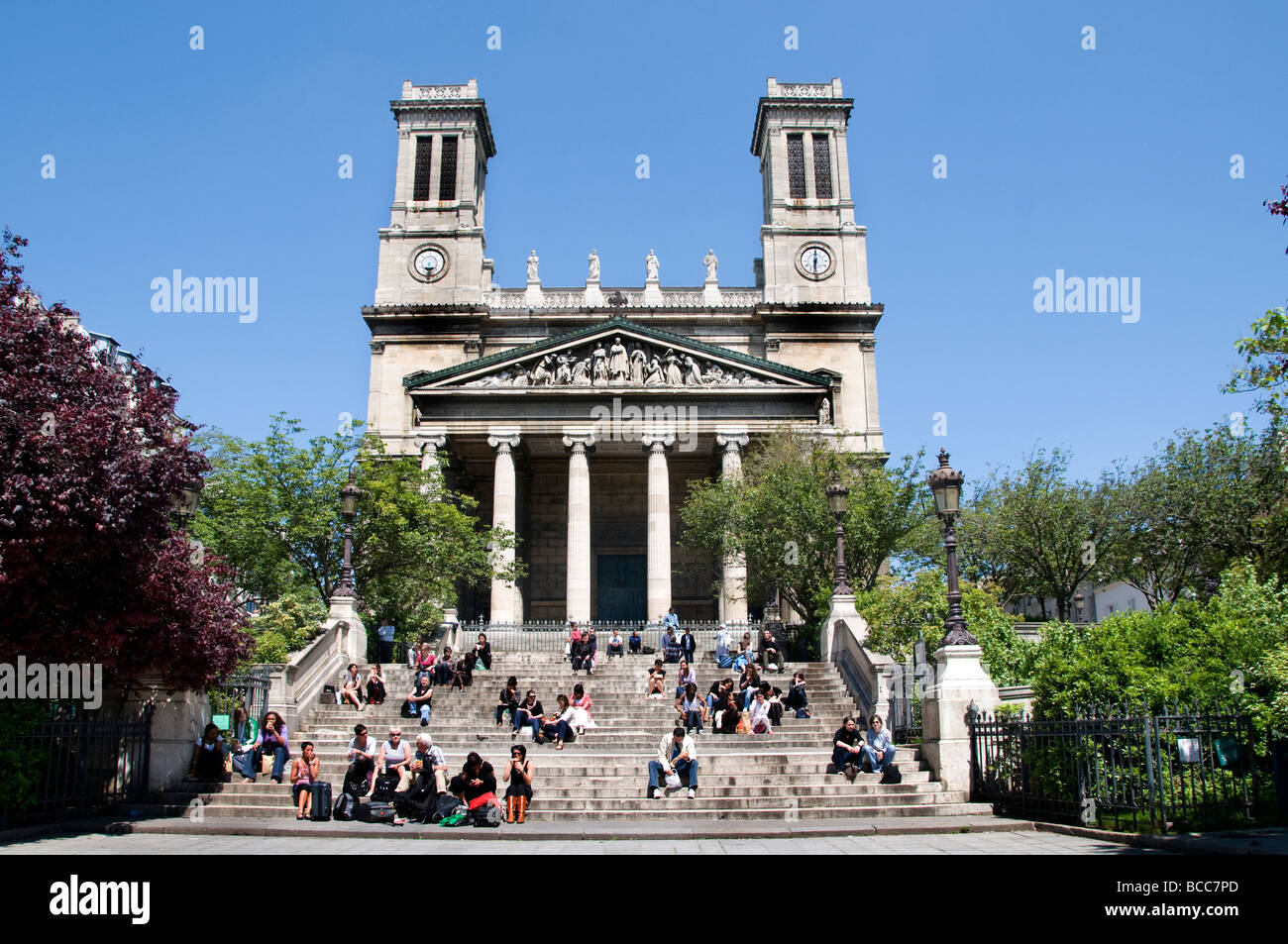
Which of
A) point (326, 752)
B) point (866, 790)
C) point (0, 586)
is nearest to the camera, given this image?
point (0, 586)

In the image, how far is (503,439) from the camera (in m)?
39.1

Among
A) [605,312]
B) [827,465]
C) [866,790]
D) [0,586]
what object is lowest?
[866,790]

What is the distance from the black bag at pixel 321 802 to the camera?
15031 mm

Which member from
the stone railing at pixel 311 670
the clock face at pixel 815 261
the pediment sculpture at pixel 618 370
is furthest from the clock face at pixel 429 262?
the stone railing at pixel 311 670

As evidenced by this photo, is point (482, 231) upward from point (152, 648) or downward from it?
upward

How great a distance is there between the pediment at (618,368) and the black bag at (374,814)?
82.9 ft

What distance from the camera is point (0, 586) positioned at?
13.1 meters

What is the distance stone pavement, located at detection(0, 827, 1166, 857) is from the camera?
11812 millimetres

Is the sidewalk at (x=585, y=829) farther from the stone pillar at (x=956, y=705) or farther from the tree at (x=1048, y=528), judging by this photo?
the tree at (x=1048, y=528)

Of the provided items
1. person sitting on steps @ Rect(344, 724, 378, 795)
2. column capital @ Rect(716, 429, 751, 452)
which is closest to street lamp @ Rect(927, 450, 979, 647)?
person sitting on steps @ Rect(344, 724, 378, 795)

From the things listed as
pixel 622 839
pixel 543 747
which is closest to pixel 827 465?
pixel 543 747

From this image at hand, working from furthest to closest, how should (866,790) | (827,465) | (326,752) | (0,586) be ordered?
(827,465), (326,752), (866,790), (0,586)

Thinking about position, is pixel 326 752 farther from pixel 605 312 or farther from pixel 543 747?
pixel 605 312
